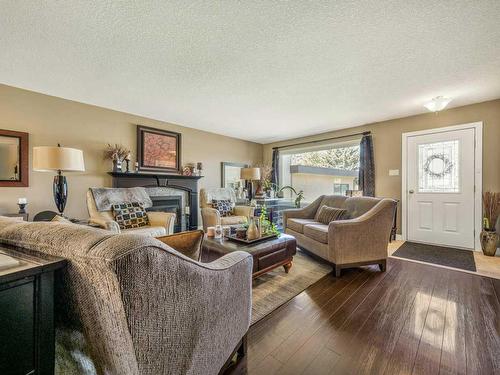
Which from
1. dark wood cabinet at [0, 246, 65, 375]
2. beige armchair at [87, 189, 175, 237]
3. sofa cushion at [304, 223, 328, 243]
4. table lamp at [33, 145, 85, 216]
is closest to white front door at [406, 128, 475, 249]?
sofa cushion at [304, 223, 328, 243]

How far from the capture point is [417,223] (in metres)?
4.07

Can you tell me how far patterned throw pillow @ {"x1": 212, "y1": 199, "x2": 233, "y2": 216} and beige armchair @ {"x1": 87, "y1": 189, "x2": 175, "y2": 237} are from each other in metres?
1.15

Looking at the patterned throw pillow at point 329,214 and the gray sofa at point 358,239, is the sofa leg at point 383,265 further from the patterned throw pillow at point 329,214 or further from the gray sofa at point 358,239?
the patterned throw pillow at point 329,214

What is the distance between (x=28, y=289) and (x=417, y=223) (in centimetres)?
492

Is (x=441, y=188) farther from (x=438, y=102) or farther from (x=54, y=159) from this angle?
(x=54, y=159)

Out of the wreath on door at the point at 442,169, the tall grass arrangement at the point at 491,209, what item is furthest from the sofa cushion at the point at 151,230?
Result: the tall grass arrangement at the point at 491,209

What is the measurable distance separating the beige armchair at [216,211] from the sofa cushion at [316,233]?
38.6 inches

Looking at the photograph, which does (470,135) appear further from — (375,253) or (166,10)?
(166,10)

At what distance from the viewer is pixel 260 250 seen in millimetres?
2213

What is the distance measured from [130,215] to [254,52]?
249 centimetres

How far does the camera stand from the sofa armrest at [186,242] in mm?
1318

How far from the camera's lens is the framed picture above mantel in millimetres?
4125

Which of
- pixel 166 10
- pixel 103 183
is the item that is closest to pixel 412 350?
pixel 166 10

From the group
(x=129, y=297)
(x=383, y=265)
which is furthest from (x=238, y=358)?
(x=383, y=265)
